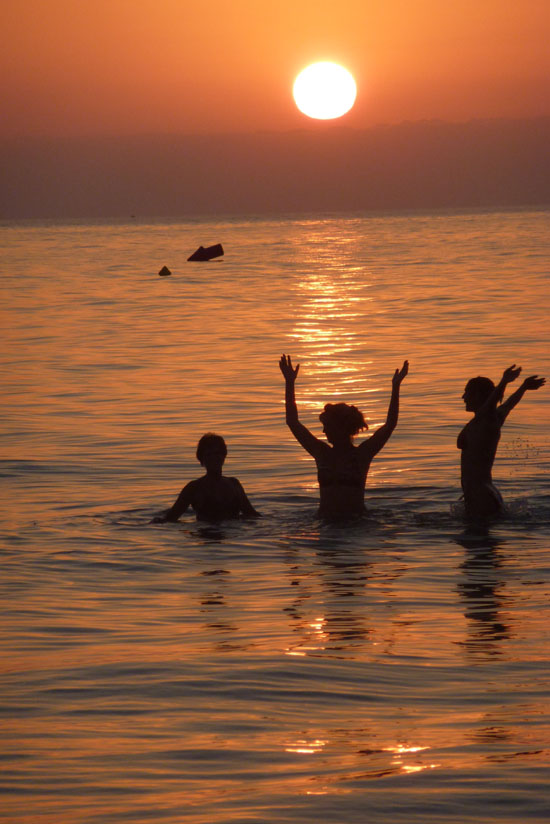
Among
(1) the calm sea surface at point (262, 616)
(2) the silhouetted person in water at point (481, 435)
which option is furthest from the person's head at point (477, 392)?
(1) the calm sea surface at point (262, 616)

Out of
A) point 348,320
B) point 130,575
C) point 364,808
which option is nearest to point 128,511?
point 130,575

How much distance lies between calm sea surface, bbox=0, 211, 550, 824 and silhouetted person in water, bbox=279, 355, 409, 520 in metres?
0.29

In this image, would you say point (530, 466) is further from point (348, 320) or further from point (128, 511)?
point (348, 320)

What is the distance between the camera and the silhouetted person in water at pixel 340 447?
10883mm

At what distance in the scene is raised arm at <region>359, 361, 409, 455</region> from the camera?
10.7 meters

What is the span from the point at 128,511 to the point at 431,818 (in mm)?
8111

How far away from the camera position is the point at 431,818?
545 centimetres

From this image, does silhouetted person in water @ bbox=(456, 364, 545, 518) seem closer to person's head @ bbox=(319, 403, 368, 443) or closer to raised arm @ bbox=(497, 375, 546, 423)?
raised arm @ bbox=(497, 375, 546, 423)

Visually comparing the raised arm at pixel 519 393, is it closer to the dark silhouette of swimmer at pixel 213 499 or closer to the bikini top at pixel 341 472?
the bikini top at pixel 341 472

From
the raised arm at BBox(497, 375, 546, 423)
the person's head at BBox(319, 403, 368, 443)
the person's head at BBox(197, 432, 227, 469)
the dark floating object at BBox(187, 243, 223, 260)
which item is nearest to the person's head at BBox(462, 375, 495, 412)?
the raised arm at BBox(497, 375, 546, 423)

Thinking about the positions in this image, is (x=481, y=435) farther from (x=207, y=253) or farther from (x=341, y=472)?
(x=207, y=253)

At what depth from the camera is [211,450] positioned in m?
11.4

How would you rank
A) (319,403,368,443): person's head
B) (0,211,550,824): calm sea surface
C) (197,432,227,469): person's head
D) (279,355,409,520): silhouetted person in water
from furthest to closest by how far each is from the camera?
(197,432,227,469): person's head
(319,403,368,443): person's head
(279,355,409,520): silhouetted person in water
(0,211,550,824): calm sea surface

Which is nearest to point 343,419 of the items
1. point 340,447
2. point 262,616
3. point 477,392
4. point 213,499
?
point 340,447
